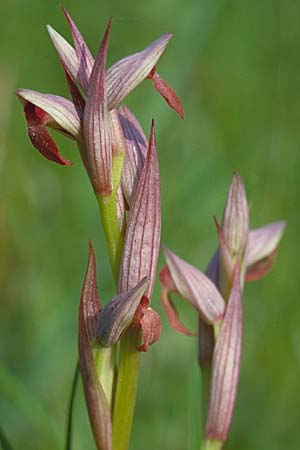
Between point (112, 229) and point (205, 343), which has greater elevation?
point (112, 229)

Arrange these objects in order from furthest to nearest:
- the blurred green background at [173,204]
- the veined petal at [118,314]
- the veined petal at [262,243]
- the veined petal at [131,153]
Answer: the blurred green background at [173,204]
the veined petal at [262,243]
the veined petal at [131,153]
the veined petal at [118,314]

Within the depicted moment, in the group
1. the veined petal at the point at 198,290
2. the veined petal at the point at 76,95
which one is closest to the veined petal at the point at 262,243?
the veined petal at the point at 198,290

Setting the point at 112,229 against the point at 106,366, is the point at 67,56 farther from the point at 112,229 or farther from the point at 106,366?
the point at 106,366

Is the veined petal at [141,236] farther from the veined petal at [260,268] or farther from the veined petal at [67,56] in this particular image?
the veined petal at [260,268]

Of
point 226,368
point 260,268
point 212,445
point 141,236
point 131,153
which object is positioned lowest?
point 212,445

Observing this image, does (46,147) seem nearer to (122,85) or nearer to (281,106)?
(122,85)

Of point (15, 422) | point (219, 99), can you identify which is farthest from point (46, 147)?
point (219, 99)

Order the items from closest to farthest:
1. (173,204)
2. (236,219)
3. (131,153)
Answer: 1. (131,153)
2. (236,219)
3. (173,204)

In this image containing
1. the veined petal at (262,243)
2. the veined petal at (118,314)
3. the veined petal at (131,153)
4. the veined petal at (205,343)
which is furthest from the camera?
the veined petal at (262,243)

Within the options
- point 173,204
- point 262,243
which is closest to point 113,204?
point 262,243
